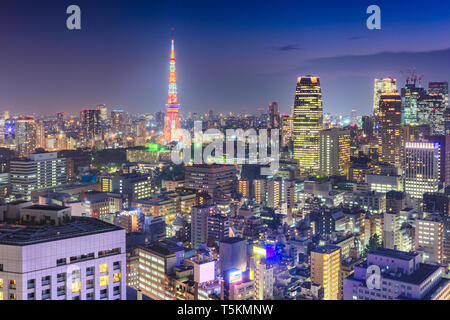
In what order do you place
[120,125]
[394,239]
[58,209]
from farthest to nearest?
1. [120,125]
2. [394,239]
3. [58,209]

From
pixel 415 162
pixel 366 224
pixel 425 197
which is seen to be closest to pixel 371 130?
pixel 415 162

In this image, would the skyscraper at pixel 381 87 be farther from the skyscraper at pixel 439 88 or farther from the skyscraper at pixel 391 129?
the skyscraper at pixel 391 129

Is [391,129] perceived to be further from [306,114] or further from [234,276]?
[234,276]

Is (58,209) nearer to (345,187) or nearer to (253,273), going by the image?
(253,273)

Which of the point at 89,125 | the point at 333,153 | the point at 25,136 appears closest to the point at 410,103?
the point at 333,153

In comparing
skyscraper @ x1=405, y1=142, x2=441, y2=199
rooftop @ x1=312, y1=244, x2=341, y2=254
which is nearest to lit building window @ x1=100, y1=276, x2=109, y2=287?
rooftop @ x1=312, y1=244, x2=341, y2=254

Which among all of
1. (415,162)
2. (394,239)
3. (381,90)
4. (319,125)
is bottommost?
(394,239)
